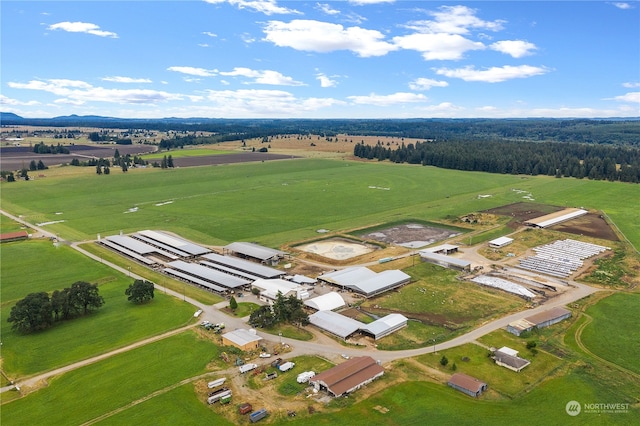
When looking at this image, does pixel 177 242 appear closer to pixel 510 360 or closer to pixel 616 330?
pixel 510 360

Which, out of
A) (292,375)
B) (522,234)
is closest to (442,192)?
(522,234)

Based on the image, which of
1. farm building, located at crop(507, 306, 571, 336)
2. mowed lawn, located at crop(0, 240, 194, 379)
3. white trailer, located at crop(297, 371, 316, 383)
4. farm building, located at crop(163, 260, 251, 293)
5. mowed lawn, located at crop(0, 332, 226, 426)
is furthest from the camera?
farm building, located at crop(163, 260, 251, 293)

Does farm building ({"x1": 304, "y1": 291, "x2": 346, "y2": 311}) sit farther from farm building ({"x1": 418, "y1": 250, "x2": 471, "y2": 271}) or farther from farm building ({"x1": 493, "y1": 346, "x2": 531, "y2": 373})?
farm building ({"x1": 418, "y1": 250, "x2": 471, "y2": 271})

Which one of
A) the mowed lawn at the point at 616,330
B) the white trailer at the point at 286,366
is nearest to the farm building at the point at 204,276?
the white trailer at the point at 286,366

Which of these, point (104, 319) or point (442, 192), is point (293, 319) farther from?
point (442, 192)

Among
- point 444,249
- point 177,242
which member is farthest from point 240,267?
point 444,249


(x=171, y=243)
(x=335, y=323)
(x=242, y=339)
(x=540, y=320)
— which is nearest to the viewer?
(x=242, y=339)

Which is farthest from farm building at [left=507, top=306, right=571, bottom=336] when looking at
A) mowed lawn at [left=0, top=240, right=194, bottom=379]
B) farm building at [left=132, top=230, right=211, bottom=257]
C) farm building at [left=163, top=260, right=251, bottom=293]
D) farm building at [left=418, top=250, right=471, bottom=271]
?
farm building at [left=132, top=230, right=211, bottom=257]
